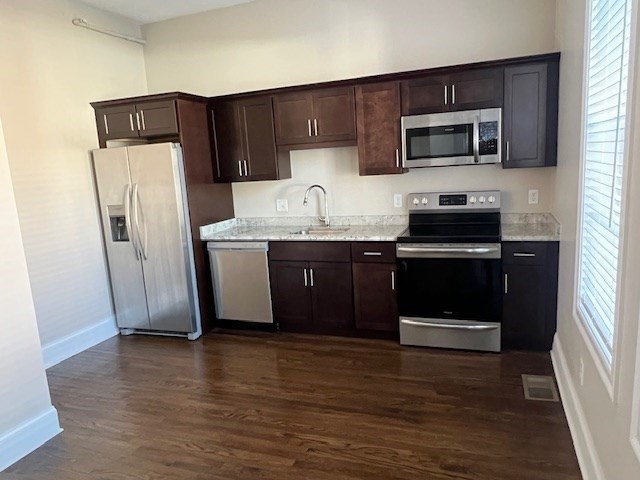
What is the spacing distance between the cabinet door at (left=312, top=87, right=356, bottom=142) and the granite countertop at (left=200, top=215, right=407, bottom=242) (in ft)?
2.63

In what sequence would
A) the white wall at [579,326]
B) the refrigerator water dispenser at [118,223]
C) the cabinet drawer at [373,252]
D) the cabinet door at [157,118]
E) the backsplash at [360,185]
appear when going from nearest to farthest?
the white wall at [579,326] → the cabinet drawer at [373,252] → the backsplash at [360,185] → the cabinet door at [157,118] → the refrigerator water dispenser at [118,223]

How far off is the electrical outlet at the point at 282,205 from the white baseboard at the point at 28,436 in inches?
99.3

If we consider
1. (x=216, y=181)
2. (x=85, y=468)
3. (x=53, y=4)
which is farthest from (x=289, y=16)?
(x=85, y=468)

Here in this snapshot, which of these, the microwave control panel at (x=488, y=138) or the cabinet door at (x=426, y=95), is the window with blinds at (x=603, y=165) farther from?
the cabinet door at (x=426, y=95)

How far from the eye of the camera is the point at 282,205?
4.46m

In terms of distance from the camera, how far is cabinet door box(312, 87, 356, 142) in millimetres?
3717

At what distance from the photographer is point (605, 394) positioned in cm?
175

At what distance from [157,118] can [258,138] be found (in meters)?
0.87

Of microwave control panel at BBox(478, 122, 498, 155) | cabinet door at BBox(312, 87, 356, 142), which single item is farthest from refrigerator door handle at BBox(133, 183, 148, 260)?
microwave control panel at BBox(478, 122, 498, 155)

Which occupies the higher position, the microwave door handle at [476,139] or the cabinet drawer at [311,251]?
the microwave door handle at [476,139]

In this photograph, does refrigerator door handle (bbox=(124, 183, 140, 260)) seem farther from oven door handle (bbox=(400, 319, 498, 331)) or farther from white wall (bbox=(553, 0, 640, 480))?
white wall (bbox=(553, 0, 640, 480))

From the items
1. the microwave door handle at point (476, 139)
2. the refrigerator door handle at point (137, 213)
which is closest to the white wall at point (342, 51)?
the microwave door handle at point (476, 139)

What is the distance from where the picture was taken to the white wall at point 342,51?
3586 mm

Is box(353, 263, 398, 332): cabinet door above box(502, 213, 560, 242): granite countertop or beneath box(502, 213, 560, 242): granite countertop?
beneath
